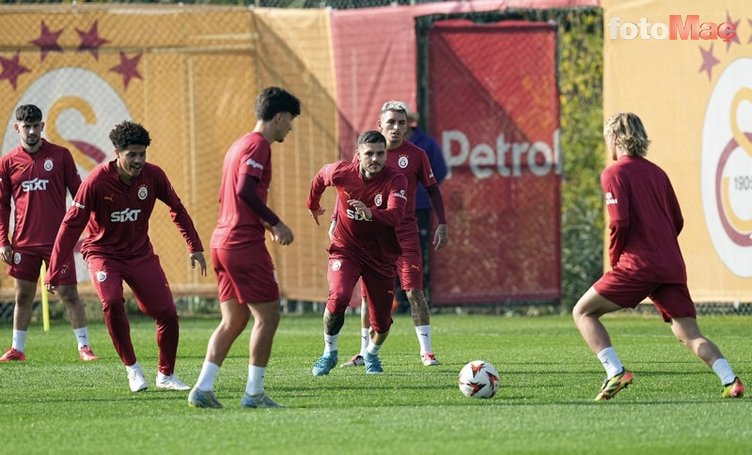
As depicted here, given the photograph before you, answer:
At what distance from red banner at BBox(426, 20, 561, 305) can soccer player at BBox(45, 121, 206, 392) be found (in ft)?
28.3

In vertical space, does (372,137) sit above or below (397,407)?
above

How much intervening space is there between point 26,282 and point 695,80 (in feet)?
26.0

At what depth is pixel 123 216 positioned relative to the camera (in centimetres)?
1090

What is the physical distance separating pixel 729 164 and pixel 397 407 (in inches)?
346

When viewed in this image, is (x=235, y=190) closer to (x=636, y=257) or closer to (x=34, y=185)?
(x=636, y=257)

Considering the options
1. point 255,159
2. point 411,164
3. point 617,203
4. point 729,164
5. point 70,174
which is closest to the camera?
point 255,159

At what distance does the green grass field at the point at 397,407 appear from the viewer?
26.4 ft

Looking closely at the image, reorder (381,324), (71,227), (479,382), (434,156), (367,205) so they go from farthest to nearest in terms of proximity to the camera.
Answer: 1. (434,156)
2. (381,324)
3. (367,205)
4. (71,227)
5. (479,382)

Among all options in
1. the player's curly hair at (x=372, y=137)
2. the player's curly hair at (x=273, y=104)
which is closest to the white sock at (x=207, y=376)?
the player's curly hair at (x=273, y=104)

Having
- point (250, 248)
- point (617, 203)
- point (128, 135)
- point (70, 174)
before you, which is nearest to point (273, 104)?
point (250, 248)

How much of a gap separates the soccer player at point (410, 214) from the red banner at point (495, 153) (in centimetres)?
621

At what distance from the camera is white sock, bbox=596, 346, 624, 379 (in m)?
9.83

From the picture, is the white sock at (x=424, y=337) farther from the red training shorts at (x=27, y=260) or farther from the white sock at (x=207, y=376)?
the white sock at (x=207, y=376)

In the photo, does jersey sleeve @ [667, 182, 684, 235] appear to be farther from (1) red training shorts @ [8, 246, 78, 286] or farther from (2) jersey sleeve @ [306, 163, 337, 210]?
(1) red training shorts @ [8, 246, 78, 286]
